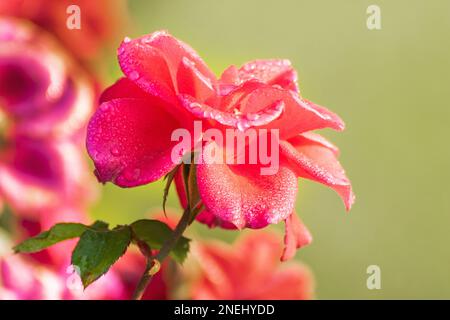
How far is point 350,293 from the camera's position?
2.45ft

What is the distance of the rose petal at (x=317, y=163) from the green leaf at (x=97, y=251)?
6cm

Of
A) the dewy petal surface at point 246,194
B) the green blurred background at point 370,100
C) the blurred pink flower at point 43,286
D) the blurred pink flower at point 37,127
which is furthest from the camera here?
the green blurred background at point 370,100

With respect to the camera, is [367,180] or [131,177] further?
[367,180]

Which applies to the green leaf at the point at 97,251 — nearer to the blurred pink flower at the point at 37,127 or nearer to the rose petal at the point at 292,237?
the rose petal at the point at 292,237

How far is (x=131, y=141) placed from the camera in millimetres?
263

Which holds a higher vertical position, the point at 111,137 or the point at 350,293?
the point at 111,137

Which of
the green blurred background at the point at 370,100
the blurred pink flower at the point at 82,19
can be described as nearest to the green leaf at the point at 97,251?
the blurred pink flower at the point at 82,19

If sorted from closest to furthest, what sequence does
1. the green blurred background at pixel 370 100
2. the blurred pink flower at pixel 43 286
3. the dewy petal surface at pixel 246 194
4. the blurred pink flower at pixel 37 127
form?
the dewy petal surface at pixel 246 194
the blurred pink flower at pixel 43 286
the blurred pink flower at pixel 37 127
the green blurred background at pixel 370 100

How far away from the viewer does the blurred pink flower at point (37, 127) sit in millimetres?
522

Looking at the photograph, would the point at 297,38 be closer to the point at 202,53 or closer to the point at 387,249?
the point at 202,53

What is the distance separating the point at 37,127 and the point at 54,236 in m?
0.25

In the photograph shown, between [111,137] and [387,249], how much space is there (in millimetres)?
578

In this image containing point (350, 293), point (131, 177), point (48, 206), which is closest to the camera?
point (131, 177)
